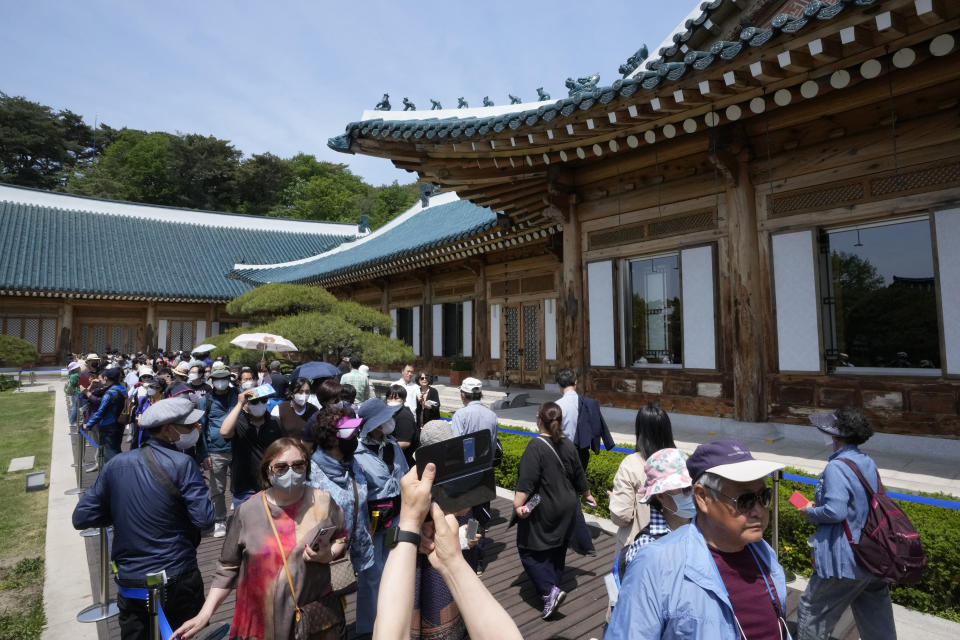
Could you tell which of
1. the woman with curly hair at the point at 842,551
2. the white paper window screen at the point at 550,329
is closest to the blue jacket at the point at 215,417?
the woman with curly hair at the point at 842,551

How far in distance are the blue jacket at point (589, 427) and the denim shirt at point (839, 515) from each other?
2142 mm

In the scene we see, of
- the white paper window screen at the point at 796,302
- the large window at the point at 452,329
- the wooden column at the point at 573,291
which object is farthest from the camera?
the large window at the point at 452,329

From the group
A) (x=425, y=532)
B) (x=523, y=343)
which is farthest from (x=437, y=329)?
(x=425, y=532)

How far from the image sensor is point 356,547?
2.80 m

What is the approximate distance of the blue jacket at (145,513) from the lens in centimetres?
248

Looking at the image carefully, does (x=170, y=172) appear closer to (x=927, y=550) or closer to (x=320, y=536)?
(x=320, y=536)

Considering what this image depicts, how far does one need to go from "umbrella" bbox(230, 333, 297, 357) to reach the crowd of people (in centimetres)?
558

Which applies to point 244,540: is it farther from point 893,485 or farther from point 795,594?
point 893,485

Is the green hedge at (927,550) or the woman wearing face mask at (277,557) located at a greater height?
the woman wearing face mask at (277,557)

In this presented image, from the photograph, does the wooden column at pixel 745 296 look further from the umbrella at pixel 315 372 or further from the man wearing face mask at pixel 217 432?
the man wearing face mask at pixel 217 432

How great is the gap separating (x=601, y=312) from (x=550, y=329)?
4013 millimetres

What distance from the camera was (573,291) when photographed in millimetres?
8742

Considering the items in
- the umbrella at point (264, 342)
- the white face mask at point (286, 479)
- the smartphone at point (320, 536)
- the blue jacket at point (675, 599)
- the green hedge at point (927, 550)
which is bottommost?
the green hedge at point (927, 550)

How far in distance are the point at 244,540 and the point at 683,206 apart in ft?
23.7
